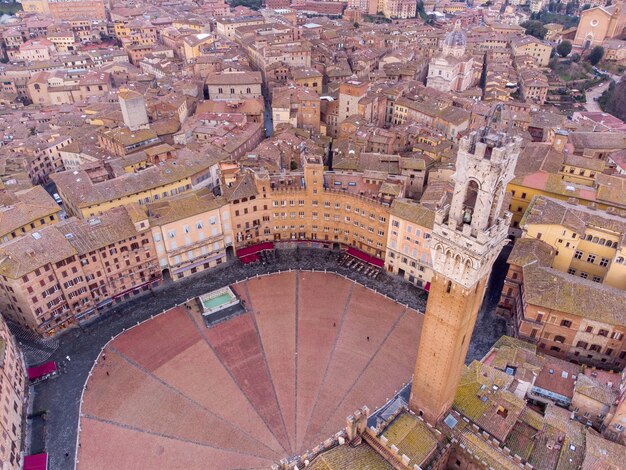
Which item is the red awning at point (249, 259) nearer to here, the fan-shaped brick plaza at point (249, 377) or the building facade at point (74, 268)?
the fan-shaped brick plaza at point (249, 377)

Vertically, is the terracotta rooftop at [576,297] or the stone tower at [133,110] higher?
the stone tower at [133,110]

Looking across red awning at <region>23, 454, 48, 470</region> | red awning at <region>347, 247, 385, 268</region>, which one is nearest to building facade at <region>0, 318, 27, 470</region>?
red awning at <region>23, 454, 48, 470</region>

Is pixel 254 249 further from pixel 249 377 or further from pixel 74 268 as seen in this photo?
pixel 74 268

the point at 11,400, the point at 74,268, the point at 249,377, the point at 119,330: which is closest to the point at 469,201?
the point at 249,377

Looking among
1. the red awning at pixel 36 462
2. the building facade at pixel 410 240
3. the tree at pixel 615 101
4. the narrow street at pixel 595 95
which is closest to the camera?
the red awning at pixel 36 462

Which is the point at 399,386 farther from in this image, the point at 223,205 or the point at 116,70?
the point at 116,70

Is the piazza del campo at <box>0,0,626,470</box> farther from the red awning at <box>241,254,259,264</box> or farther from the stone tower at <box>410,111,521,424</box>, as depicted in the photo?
the red awning at <box>241,254,259,264</box>

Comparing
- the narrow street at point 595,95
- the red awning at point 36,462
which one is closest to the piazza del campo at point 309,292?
the red awning at point 36,462
